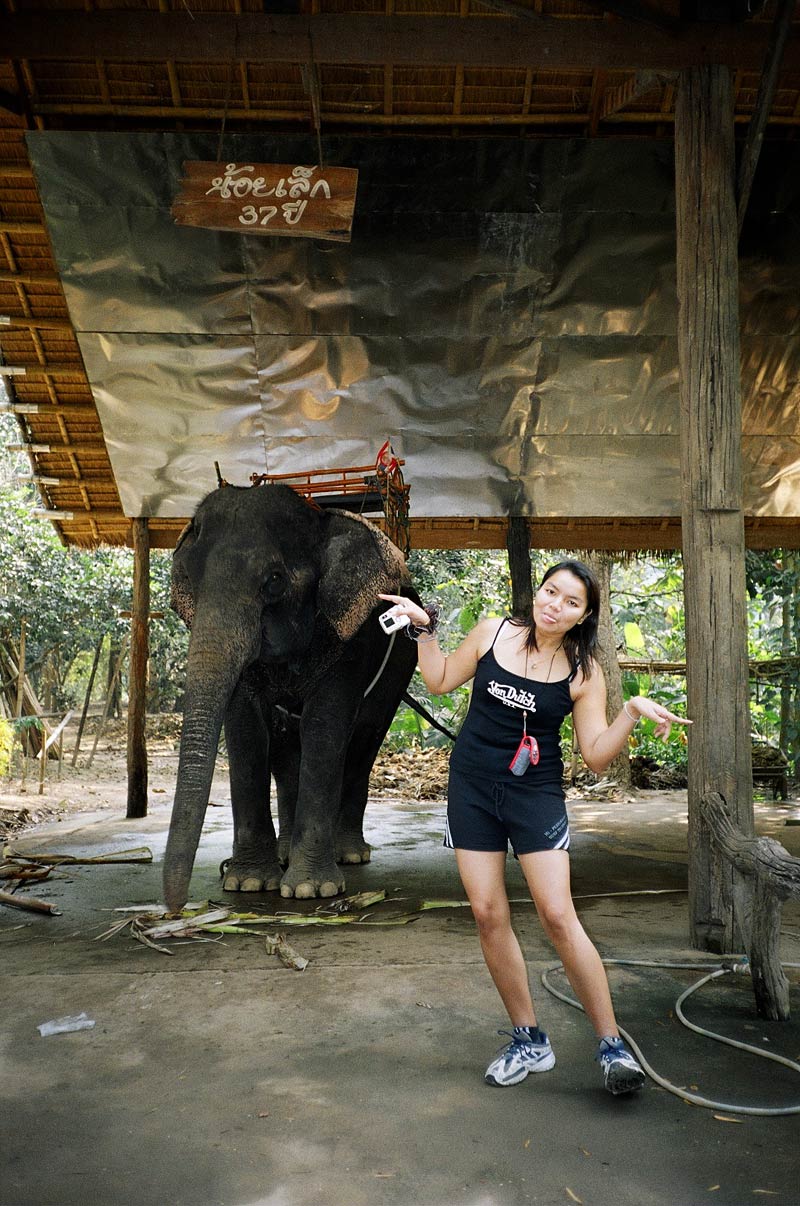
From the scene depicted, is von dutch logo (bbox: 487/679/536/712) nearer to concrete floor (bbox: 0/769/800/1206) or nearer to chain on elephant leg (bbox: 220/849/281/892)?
concrete floor (bbox: 0/769/800/1206)

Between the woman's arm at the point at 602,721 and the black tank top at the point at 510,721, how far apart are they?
0.06 metres

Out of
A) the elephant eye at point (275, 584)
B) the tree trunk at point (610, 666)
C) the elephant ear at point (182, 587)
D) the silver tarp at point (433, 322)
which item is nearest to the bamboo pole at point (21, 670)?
the silver tarp at point (433, 322)

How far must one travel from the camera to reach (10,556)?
1451 centimetres

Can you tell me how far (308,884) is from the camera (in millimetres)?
5484

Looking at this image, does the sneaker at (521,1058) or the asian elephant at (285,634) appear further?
the asian elephant at (285,634)

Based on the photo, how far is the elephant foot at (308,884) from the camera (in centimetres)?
548

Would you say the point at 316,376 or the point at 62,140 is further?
the point at 316,376

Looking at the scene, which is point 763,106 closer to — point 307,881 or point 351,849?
point 307,881

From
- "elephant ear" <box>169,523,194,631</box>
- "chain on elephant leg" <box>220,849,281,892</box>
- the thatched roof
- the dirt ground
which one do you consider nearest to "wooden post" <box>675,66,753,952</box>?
the dirt ground

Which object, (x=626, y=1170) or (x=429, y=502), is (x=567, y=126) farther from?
(x=626, y=1170)

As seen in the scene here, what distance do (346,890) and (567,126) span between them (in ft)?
15.0

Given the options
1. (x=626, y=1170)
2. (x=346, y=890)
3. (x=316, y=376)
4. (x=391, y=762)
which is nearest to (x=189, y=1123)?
(x=626, y=1170)

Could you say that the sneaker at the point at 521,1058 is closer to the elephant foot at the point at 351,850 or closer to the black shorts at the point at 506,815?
the black shorts at the point at 506,815

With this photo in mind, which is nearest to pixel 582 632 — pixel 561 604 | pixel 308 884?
pixel 561 604
